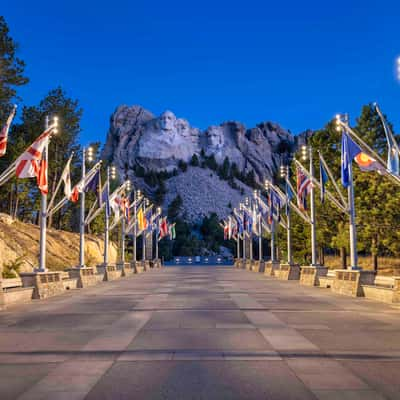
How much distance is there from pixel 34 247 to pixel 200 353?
119 feet

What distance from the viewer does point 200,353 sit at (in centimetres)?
964

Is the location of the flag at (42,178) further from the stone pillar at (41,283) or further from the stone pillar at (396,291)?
the stone pillar at (396,291)

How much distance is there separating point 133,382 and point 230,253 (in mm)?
160891

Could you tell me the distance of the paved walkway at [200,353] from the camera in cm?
703

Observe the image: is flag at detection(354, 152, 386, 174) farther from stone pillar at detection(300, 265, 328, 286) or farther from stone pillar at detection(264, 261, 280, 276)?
stone pillar at detection(264, 261, 280, 276)

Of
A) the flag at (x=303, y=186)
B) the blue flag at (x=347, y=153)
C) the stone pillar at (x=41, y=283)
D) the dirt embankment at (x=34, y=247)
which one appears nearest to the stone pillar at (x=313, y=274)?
the flag at (x=303, y=186)

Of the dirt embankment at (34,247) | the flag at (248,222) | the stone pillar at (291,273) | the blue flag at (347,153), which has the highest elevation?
the blue flag at (347,153)

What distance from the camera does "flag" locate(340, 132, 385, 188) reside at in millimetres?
19609

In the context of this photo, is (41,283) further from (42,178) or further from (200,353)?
(200,353)

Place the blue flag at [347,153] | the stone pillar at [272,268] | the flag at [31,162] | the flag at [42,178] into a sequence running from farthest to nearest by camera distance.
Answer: the stone pillar at [272,268] → the blue flag at [347,153] → the flag at [42,178] → the flag at [31,162]

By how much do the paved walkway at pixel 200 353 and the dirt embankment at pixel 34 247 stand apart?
67.5 feet

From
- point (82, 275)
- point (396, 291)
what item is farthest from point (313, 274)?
point (82, 275)

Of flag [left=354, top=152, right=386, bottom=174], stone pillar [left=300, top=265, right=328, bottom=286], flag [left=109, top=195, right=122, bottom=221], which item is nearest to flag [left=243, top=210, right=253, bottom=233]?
flag [left=109, top=195, right=122, bottom=221]

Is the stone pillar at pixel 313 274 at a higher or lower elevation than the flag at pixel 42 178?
lower
